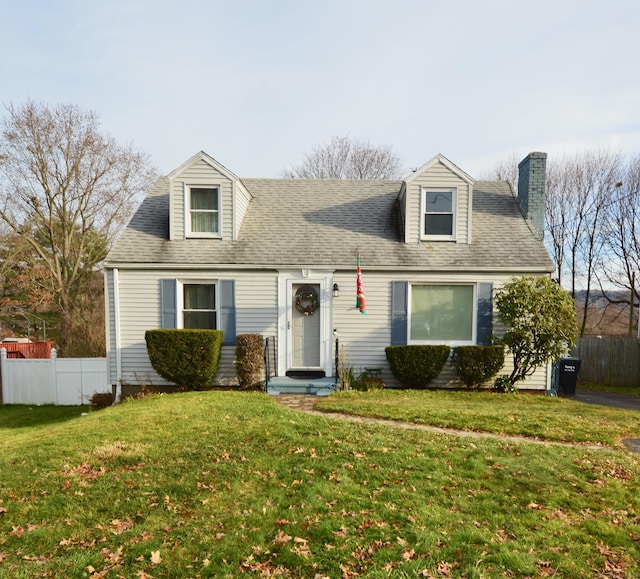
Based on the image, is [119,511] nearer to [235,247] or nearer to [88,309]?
[235,247]

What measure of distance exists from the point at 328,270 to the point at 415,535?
7.14 meters

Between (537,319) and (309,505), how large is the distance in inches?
293

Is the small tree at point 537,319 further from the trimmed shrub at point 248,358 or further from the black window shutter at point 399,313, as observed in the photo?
the trimmed shrub at point 248,358

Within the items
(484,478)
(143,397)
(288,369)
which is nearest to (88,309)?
(143,397)

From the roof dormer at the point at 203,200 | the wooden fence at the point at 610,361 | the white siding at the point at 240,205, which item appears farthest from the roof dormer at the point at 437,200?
the wooden fence at the point at 610,361

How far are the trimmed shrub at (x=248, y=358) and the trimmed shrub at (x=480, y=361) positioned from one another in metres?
4.87

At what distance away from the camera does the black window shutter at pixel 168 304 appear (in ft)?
32.5

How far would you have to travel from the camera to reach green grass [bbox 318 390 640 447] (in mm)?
6172

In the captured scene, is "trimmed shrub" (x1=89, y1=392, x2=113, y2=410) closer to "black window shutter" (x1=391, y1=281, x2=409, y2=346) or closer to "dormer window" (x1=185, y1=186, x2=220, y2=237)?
"dormer window" (x1=185, y1=186, x2=220, y2=237)

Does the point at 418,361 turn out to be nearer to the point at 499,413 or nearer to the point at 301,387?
the point at 499,413

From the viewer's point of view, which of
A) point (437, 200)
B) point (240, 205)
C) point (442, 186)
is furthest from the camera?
point (240, 205)

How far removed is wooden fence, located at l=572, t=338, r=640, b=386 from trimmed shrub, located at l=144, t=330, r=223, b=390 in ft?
47.4

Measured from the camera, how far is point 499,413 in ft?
23.6

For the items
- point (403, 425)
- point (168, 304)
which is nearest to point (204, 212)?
point (168, 304)
